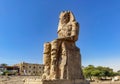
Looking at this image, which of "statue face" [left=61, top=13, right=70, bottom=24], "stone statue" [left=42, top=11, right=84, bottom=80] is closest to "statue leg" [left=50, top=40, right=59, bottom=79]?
"stone statue" [left=42, top=11, right=84, bottom=80]

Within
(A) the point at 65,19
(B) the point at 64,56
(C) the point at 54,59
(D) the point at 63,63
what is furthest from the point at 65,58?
(A) the point at 65,19

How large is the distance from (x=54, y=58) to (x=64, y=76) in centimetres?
99

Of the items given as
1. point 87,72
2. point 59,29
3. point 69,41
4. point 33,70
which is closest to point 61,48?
point 69,41

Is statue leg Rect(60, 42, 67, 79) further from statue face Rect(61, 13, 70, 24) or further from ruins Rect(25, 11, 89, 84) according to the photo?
statue face Rect(61, 13, 70, 24)

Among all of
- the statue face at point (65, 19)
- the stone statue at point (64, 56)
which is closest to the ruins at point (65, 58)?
the stone statue at point (64, 56)

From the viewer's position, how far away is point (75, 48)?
39.5 feet

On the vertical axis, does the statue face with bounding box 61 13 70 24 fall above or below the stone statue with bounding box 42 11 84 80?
above

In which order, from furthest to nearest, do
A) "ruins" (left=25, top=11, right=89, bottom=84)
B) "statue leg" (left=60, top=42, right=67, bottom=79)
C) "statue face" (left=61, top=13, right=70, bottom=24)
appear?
1. "statue face" (left=61, top=13, right=70, bottom=24)
2. "ruins" (left=25, top=11, right=89, bottom=84)
3. "statue leg" (left=60, top=42, right=67, bottom=79)

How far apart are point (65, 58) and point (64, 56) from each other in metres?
0.12

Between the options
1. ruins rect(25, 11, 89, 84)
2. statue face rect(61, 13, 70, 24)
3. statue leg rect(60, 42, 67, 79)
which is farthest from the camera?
statue face rect(61, 13, 70, 24)

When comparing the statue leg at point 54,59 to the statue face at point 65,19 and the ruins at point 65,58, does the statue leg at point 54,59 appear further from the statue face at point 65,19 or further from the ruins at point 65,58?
the statue face at point 65,19

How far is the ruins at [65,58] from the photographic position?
37.1 feet

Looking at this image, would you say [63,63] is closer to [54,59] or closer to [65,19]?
[54,59]

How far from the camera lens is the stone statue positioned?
11.3m
